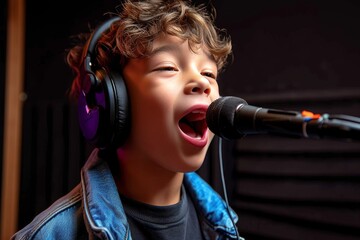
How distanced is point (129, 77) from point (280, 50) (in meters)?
1.03

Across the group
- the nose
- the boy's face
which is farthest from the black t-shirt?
the nose

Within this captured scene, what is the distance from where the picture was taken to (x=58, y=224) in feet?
2.57

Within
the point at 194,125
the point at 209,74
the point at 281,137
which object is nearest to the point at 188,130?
the point at 194,125

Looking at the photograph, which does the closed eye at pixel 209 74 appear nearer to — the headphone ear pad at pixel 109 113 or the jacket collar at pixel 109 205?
the headphone ear pad at pixel 109 113

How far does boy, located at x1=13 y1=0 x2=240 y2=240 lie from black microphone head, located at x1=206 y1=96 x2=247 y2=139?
0.14m

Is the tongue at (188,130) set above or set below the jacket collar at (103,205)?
above

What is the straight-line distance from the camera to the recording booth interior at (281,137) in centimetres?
143

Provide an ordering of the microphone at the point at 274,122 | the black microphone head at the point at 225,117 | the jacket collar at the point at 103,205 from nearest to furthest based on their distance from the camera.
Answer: the microphone at the point at 274,122, the black microphone head at the point at 225,117, the jacket collar at the point at 103,205

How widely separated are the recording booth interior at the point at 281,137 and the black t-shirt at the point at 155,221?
1.99 feet

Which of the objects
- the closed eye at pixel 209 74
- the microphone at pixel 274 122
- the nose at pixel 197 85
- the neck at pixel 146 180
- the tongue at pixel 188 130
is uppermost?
the closed eye at pixel 209 74

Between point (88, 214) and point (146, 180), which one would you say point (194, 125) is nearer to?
point (146, 180)

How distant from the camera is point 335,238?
1427 mm

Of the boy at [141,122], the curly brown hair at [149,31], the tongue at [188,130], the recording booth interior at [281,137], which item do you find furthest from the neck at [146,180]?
the recording booth interior at [281,137]

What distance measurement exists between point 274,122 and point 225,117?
0.10 metres
